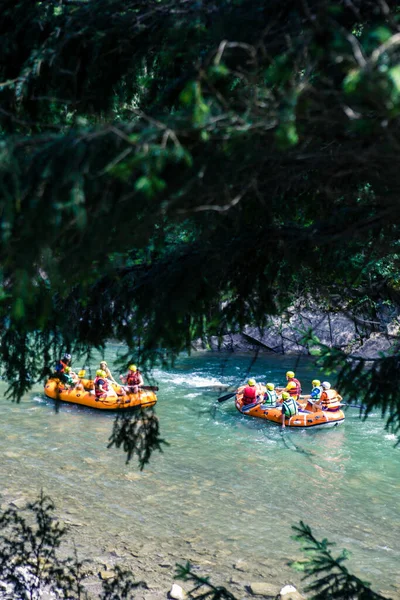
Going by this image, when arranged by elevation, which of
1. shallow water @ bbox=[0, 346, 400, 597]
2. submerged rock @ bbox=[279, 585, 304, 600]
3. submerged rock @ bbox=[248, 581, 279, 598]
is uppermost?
shallow water @ bbox=[0, 346, 400, 597]

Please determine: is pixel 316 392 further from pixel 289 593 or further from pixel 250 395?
pixel 289 593

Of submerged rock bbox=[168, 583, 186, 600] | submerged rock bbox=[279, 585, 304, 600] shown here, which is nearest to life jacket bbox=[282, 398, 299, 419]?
submerged rock bbox=[279, 585, 304, 600]

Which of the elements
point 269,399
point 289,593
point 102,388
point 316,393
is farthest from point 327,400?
point 289,593

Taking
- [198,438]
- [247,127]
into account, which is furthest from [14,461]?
[247,127]

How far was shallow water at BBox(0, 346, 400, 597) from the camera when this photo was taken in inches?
342

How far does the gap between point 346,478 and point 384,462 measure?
1.09 meters

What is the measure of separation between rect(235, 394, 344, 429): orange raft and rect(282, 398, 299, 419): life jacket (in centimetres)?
12

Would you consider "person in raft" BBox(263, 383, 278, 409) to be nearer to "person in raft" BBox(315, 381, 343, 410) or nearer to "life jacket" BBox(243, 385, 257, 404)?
"life jacket" BBox(243, 385, 257, 404)

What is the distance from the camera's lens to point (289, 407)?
565 inches

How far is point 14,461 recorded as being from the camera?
1140cm

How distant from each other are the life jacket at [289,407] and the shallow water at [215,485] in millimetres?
443

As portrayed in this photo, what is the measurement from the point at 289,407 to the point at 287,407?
52 millimetres

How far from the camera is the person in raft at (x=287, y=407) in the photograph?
14.3 m

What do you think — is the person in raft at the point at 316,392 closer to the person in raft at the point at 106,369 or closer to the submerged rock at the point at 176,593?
the person in raft at the point at 106,369
